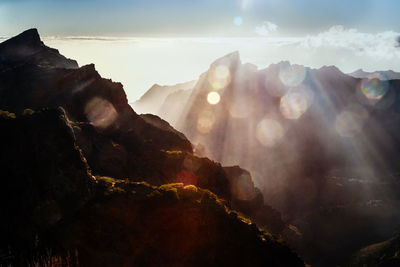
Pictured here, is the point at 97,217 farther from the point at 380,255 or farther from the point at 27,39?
the point at 380,255

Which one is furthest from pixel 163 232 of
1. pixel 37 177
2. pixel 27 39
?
pixel 27 39

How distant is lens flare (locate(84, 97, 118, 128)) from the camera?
168 feet

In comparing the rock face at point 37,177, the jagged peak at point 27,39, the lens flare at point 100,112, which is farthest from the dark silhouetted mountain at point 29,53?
the rock face at point 37,177

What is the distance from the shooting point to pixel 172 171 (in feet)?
144

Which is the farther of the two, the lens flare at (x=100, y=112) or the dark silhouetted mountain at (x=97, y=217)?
the lens flare at (x=100, y=112)

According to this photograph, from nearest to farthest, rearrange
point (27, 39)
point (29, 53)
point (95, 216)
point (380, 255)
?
point (95, 216)
point (29, 53)
point (27, 39)
point (380, 255)

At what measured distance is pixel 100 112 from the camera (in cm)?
5366

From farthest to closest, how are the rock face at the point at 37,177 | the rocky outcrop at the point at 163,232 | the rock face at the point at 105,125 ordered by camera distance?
the rock face at the point at 105,125 < the rocky outcrop at the point at 163,232 < the rock face at the point at 37,177

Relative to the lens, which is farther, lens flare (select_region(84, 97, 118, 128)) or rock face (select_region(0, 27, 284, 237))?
lens flare (select_region(84, 97, 118, 128))

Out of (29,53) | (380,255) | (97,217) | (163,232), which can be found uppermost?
(29,53)

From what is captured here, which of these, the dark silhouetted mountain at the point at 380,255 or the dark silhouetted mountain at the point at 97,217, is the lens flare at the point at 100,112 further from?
the dark silhouetted mountain at the point at 380,255

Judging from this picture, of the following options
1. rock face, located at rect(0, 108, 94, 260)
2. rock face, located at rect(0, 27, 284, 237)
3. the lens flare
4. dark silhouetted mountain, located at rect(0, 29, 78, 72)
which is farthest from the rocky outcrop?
dark silhouetted mountain, located at rect(0, 29, 78, 72)

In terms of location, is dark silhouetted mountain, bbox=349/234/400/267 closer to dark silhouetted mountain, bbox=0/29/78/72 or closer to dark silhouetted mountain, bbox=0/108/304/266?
dark silhouetted mountain, bbox=0/108/304/266

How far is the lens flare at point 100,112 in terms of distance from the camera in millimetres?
51338
